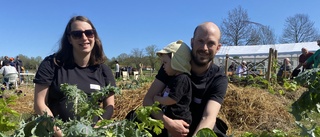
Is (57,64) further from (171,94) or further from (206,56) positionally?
(206,56)

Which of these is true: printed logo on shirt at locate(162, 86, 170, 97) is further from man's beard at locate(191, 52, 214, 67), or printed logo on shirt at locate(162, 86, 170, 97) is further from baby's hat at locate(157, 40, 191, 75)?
man's beard at locate(191, 52, 214, 67)

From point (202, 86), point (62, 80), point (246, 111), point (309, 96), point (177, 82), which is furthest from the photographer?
point (246, 111)

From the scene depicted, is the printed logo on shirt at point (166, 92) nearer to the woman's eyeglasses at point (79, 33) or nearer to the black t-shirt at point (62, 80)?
the black t-shirt at point (62, 80)

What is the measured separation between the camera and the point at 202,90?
222 centimetres

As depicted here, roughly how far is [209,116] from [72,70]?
1.10 m

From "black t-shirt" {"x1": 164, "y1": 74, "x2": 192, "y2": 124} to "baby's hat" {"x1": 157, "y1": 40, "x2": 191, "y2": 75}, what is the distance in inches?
2.5

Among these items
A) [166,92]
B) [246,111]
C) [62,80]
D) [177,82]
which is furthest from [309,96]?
[246,111]

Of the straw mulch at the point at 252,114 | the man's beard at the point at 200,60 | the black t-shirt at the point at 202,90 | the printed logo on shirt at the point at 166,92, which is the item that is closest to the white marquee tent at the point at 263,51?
the straw mulch at the point at 252,114

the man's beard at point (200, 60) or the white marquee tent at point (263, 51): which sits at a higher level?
the man's beard at point (200, 60)

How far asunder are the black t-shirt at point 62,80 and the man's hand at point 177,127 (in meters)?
0.63

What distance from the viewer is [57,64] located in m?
2.39

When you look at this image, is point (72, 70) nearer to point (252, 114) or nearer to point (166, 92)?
point (166, 92)

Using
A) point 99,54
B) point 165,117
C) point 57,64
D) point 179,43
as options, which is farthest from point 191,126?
point 57,64

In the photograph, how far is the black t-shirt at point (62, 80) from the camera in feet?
7.57
